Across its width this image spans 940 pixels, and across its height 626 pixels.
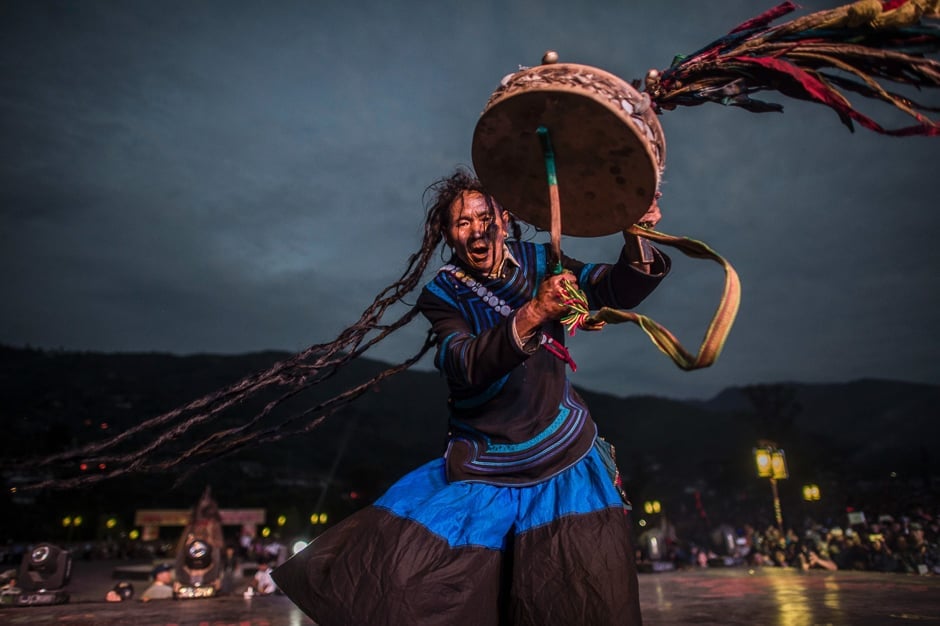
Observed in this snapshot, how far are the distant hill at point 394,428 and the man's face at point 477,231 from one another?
24.5m

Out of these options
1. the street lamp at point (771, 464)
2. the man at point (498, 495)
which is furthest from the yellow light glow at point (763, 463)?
the man at point (498, 495)

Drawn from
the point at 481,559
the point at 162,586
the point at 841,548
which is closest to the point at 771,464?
the point at 841,548

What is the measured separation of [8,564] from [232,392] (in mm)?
22552

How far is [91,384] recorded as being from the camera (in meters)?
71.0

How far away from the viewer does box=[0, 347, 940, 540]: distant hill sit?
119 ft

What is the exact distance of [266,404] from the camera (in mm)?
2814

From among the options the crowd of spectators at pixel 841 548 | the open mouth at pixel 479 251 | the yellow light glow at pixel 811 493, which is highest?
the open mouth at pixel 479 251

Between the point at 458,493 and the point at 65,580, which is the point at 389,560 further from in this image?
the point at 65,580

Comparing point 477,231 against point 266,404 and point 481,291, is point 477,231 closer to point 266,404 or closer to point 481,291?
point 481,291

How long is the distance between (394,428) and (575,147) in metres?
83.4

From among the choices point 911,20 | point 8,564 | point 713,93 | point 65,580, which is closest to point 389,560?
point 713,93

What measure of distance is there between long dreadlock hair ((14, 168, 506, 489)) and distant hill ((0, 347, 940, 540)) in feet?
77.9

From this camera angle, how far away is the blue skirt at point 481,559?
6.18ft

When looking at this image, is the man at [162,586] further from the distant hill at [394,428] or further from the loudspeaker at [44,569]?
the distant hill at [394,428]
